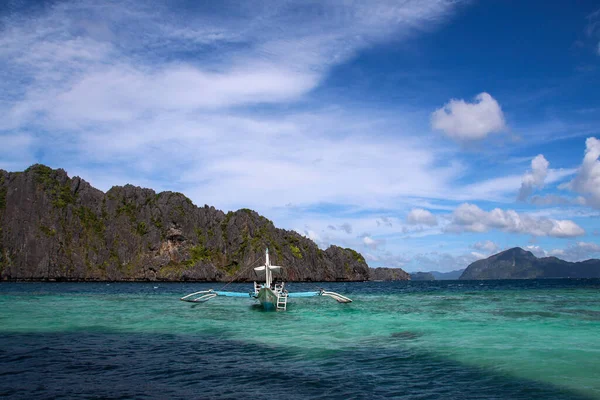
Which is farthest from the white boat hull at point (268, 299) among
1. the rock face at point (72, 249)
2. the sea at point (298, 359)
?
the rock face at point (72, 249)

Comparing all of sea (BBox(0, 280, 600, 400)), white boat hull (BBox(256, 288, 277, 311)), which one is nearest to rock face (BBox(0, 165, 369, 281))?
white boat hull (BBox(256, 288, 277, 311))

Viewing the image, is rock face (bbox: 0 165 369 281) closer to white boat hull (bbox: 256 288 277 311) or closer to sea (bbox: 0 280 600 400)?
white boat hull (bbox: 256 288 277 311)

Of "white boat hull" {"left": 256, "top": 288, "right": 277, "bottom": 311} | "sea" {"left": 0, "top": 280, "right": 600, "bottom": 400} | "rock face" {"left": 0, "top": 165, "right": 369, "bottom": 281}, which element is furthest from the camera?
"rock face" {"left": 0, "top": 165, "right": 369, "bottom": 281}

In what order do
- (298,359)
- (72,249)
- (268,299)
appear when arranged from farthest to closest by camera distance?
1. (72,249)
2. (268,299)
3. (298,359)

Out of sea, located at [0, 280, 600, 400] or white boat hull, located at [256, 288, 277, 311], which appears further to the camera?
white boat hull, located at [256, 288, 277, 311]

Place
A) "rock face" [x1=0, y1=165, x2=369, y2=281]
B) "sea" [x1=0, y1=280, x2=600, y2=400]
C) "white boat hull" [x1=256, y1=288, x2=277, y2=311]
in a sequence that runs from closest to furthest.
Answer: "sea" [x1=0, y1=280, x2=600, y2=400] < "white boat hull" [x1=256, y1=288, x2=277, y2=311] < "rock face" [x1=0, y1=165, x2=369, y2=281]

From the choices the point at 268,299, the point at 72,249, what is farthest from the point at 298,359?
the point at 72,249

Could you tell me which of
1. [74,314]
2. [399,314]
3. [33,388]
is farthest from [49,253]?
[33,388]

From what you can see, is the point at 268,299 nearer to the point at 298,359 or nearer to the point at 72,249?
the point at 298,359

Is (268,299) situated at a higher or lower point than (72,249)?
lower

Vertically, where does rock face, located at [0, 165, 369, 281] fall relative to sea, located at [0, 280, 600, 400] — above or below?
above

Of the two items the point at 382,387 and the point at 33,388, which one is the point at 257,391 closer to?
the point at 382,387

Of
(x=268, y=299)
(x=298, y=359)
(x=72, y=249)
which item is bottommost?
(x=298, y=359)

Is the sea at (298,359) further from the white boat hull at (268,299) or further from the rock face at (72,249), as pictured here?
the rock face at (72,249)
